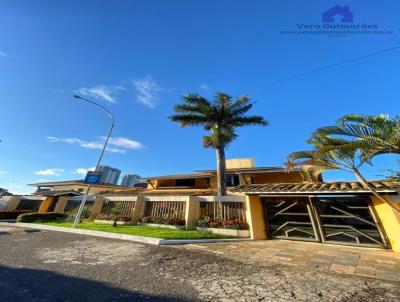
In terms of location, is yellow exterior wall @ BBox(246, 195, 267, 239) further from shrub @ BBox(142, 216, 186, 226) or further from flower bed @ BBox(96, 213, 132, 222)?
flower bed @ BBox(96, 213, 132, 222)

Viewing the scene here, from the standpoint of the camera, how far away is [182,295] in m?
4.04

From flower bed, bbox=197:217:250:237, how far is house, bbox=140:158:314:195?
621 centimetres

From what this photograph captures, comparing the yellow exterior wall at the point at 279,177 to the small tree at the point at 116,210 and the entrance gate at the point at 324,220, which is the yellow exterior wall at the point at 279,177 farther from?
the small tree at the point at 116,210

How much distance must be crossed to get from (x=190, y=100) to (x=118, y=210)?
11.2m

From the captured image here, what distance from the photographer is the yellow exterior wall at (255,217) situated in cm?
1101

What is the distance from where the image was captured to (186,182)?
26.1 meters

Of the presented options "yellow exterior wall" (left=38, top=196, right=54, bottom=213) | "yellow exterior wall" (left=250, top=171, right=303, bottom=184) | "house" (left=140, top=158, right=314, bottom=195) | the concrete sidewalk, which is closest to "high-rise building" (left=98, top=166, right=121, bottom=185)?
"yellow exterior wall" (left=38, top=196, right=54, bottom=213)

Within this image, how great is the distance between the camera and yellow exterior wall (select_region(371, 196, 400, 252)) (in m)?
7.95

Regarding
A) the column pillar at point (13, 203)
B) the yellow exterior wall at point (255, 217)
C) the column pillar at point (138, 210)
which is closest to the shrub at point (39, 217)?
the column pillar at point (138, 210)

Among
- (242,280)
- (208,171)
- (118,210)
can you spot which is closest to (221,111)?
(208,171)

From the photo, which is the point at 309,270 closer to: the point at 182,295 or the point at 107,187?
the point at 182,295

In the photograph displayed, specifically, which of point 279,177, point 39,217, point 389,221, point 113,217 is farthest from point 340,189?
point 39,217

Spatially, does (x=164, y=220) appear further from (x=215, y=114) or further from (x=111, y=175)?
(x=111, y=175)

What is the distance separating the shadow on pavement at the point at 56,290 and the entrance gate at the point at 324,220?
8951 millimetres
